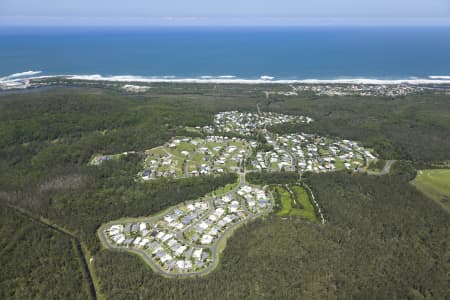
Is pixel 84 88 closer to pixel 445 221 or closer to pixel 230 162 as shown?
pixel 230 162

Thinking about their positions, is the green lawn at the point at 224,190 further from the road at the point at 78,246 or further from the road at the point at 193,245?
the road at the point at 78,246

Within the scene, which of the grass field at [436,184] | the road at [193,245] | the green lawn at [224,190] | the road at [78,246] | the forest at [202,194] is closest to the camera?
the forest at [202,194]

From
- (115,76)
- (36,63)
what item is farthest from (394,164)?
(36,63)

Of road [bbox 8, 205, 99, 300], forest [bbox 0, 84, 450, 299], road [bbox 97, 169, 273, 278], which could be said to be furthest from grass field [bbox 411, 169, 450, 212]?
road [bbox 8, 205, 99, 300]

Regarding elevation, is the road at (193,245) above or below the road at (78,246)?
above

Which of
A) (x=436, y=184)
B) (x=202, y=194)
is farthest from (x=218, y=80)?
(x=436, y=184)

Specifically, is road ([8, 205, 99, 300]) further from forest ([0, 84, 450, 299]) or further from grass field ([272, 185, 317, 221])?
grass field ([272, 185, 317, 221])

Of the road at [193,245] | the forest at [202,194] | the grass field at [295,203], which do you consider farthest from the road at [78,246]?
the grass field at [295,203]
